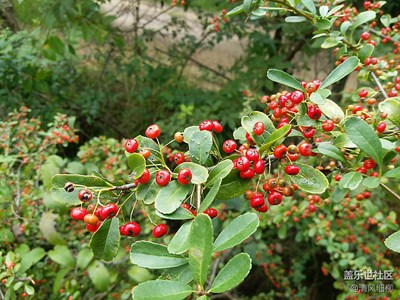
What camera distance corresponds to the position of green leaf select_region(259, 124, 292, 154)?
705 mm

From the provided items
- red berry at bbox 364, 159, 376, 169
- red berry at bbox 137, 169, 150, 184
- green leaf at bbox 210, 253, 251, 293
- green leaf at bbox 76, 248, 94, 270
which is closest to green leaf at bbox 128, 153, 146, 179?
red berry at bbox 137, 169, 150, 184

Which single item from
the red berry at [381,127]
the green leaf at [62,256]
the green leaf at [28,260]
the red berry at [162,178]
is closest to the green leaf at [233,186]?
the red berry at [162,178]

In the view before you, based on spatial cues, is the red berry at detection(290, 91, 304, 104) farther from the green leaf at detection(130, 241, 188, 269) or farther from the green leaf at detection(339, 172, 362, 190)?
the green leaf at detection(130, 241, 188, 269)

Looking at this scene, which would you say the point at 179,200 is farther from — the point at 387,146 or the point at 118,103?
the point at 118,103

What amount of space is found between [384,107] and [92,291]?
156cm

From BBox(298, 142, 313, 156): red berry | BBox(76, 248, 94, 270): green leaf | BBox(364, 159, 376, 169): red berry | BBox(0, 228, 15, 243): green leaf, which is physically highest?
BBox(298, 142, 313, 156): red berry

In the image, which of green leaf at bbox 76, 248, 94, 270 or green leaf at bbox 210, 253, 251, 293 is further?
green leaf at bbox 76, 248, 94, 270

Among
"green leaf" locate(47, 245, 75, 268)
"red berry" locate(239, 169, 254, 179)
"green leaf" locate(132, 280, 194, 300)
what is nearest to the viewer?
"green leaf" locate(132, 280, 194, 300)

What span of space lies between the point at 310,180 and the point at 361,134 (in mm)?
133

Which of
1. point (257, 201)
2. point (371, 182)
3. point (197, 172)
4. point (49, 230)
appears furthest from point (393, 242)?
point (49, 230)

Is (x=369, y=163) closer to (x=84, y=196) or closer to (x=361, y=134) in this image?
(x=361, y=134)

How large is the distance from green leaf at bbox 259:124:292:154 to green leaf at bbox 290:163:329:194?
9 centimetres

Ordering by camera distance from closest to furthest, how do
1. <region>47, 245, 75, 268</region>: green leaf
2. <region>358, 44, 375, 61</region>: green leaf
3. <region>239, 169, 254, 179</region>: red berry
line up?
<region>239, 169, 254, 179</region>: red berry < <region>358, 44, 375, 61</region>: green leaf < <region>47, 245, 75, 268</region>: green leaf

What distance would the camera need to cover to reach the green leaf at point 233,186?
2.43ft
